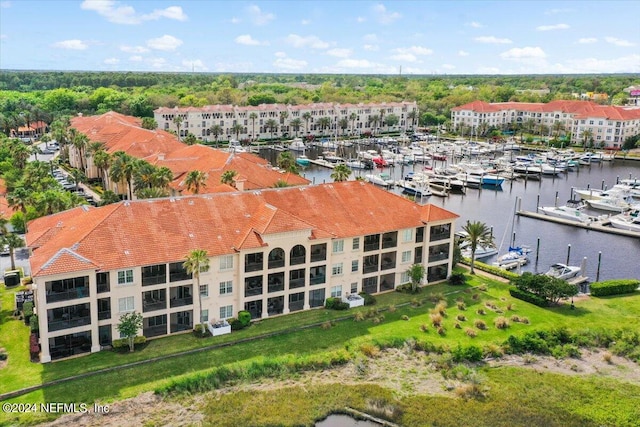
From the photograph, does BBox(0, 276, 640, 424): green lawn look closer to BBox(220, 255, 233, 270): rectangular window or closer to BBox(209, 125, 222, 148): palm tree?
BBox(220, 255, 233, 270): rectangular window

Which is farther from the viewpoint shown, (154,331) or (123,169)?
(123,169)

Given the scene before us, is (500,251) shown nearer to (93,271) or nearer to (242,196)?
(242,196)

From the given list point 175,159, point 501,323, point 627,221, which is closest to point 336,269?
point 501,323

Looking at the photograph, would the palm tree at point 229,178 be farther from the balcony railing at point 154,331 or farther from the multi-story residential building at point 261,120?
the multi-story residential building at point 261,120

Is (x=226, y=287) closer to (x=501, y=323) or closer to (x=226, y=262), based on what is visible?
(x=226, y=262)

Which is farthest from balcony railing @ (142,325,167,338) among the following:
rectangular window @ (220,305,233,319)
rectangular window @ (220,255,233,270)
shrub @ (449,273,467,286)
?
shrub @ (449,273,467,286)

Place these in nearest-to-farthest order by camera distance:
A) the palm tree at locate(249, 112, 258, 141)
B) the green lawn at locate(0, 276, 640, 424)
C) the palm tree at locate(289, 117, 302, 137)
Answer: the green lawn at locate(0, 276, 640, 424) → the palm tree at locate(249, 112, 258, 141) → the palm tree at locate(289, 117, 302, 137)
